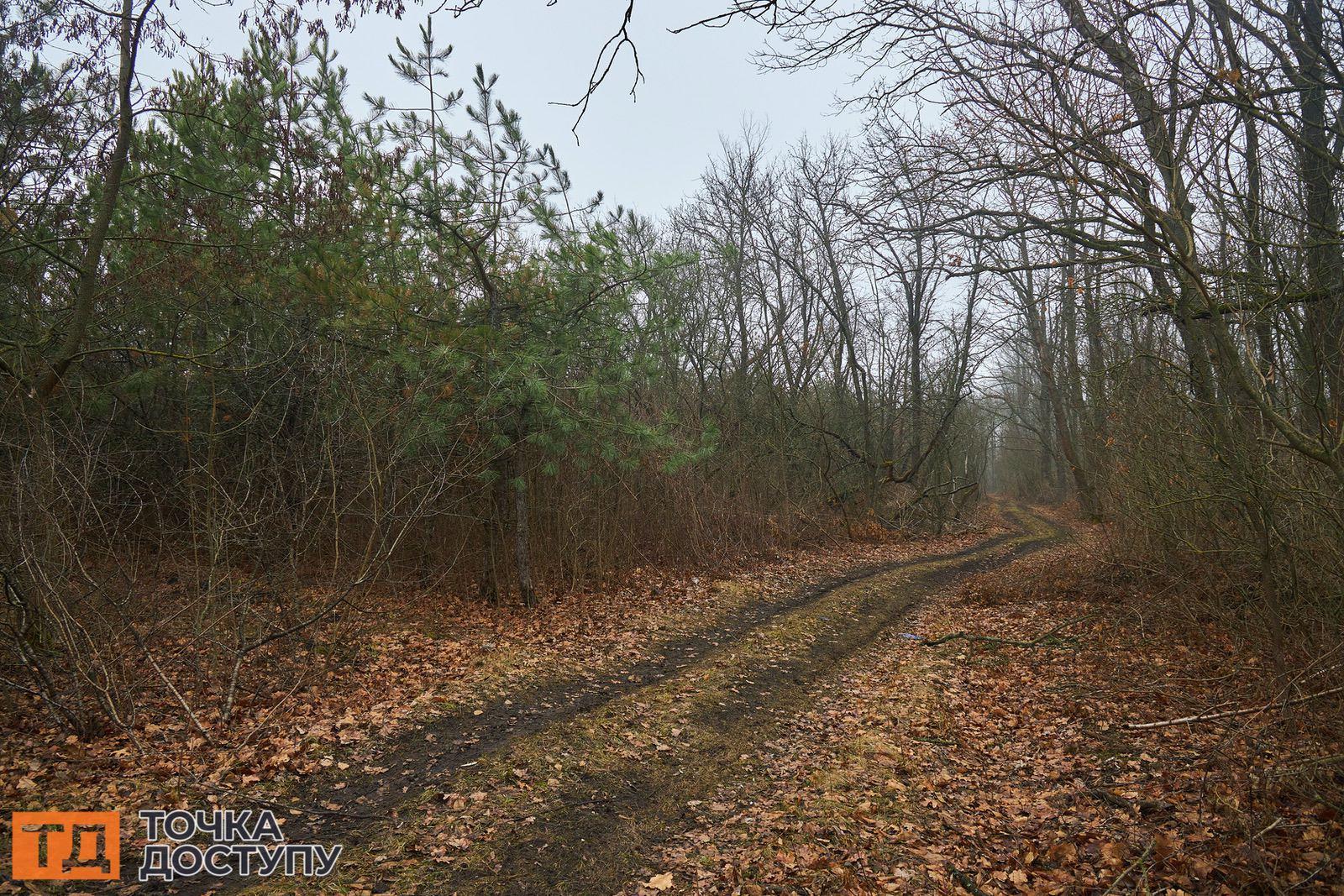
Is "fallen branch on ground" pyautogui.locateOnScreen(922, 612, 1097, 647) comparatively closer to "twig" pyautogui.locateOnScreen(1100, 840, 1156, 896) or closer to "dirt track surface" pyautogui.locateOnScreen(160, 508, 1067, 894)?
"dirt track surface" pyautogui.locateOnScreen(160, 508, 1067, 894)

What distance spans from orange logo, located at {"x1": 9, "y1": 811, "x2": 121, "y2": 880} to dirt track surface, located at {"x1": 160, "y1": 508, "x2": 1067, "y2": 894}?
566 millimetres

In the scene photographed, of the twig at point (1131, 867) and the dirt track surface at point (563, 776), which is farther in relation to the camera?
the dirt track surface at point (563, 776)

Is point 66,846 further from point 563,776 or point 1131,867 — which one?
point 1131,867

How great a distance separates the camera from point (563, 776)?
5176 millimetres

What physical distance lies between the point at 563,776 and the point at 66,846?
114 inches

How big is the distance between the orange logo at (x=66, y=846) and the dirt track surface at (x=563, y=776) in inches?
22.3

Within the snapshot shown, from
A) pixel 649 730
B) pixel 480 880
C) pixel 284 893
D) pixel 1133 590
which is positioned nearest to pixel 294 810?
pixel 284 893

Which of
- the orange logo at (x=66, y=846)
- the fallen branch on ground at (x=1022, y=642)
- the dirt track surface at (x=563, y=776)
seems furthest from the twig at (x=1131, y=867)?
the orange logo at (x=66, y=846)

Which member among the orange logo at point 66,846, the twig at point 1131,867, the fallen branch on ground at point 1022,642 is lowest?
the twig at point 1131,867

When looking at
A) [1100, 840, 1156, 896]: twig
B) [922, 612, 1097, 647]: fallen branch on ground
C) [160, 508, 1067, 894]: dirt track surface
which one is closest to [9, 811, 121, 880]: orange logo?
[160, 508, 1067, 894]: dirt track surface

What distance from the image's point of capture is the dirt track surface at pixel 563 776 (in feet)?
13.2

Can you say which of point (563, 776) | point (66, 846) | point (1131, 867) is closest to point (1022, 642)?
point (1131, 867)

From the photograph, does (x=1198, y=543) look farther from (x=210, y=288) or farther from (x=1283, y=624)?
(x=210, y=288)

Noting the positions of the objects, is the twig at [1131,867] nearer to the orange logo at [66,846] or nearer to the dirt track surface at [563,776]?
the dirt track surface at [563,776]
